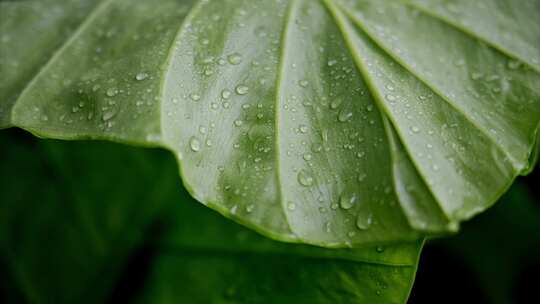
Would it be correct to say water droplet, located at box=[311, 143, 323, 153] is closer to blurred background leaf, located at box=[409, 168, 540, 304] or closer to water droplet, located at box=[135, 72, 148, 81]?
water droplet, located at box=[135, 72, 148, 81]

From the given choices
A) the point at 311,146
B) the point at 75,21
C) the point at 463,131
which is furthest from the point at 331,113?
the point at 75,21

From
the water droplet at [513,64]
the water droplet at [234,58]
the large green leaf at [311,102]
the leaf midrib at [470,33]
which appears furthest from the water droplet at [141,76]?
the water droplet at [513,64]

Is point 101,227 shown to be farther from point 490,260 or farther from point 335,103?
point 490,260

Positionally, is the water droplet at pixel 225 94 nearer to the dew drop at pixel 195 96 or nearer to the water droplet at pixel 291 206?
the dew drop at pixel 195 96

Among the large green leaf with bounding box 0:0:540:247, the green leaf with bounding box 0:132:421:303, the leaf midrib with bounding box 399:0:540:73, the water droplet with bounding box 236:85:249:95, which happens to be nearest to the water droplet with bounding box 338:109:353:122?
the large green leaf with bounding box 0:0:540:247

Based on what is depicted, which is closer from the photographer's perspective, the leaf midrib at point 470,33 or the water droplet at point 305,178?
the water droplet at point 305,178

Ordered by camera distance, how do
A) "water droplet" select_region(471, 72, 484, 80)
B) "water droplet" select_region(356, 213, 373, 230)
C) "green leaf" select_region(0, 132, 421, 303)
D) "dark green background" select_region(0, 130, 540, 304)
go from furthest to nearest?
"dark green background" select_region(0, 130, 540, 304)
"green leaf" select_region(0, 132, 421, 303)
"water droplet" select_region(471, 72, 484, 80)
"water droplet" select_region(356, 213, 373, 230)
